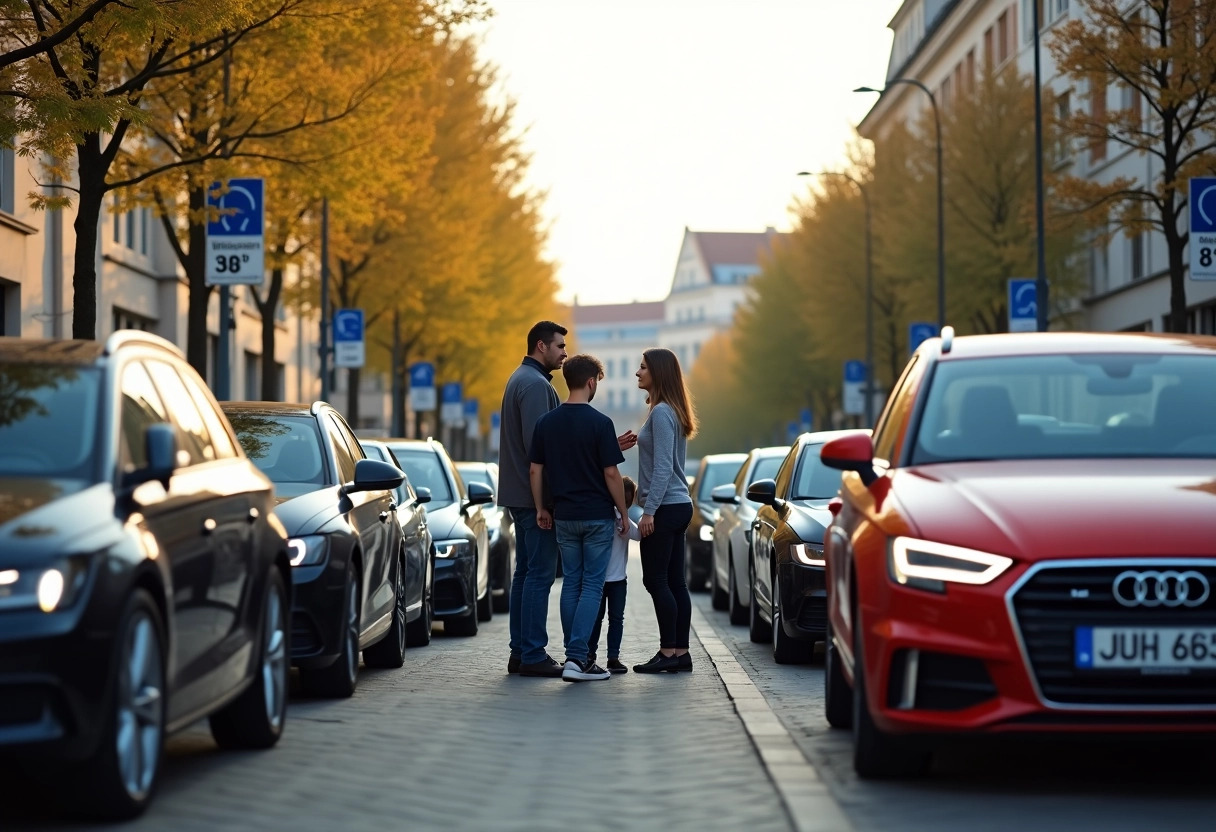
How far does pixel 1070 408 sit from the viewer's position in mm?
8375

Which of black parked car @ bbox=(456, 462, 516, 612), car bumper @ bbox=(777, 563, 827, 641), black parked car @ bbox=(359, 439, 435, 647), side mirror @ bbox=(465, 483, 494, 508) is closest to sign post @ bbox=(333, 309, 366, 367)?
black parked car @ bbox=(456, 462, 516, 612)

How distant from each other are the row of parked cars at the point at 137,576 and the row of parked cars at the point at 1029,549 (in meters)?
2.30

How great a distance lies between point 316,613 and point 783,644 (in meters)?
4.05

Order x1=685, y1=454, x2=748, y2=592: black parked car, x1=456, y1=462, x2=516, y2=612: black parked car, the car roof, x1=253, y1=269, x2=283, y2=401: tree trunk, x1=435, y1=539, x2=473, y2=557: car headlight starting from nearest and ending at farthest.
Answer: the car roof < x1=435, y1=539, x2=473, y2=557: car headlight < x1=456, y1=462, x2=516, y2=612: black parked car < x1=685, y1=454, x2=748, y2=592: black parked car < x1=253, y1=269, x2=283, y2=401: tree trunk

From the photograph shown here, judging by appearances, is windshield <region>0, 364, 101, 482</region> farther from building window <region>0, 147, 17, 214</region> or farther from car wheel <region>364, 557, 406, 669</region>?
building window <region>0, 147, 17, 214</region>

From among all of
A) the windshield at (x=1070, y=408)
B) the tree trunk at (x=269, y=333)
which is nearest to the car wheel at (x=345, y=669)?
the windshield at (x=1070, y=408)

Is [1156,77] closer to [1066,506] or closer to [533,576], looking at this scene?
[533,576]

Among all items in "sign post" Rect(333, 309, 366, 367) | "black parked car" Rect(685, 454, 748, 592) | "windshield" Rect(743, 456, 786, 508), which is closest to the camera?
"windshield" Rect(743, 456, 786, 508)

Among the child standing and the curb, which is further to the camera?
the child standing

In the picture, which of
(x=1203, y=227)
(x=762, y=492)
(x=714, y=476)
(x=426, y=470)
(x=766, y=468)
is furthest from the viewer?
(x=714, y=476)

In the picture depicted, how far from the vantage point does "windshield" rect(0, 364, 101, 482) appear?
692 cm

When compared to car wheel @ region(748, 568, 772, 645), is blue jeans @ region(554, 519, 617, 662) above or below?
above

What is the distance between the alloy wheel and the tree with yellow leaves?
23.7 metres

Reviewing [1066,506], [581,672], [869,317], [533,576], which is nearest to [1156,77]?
[533,576]
